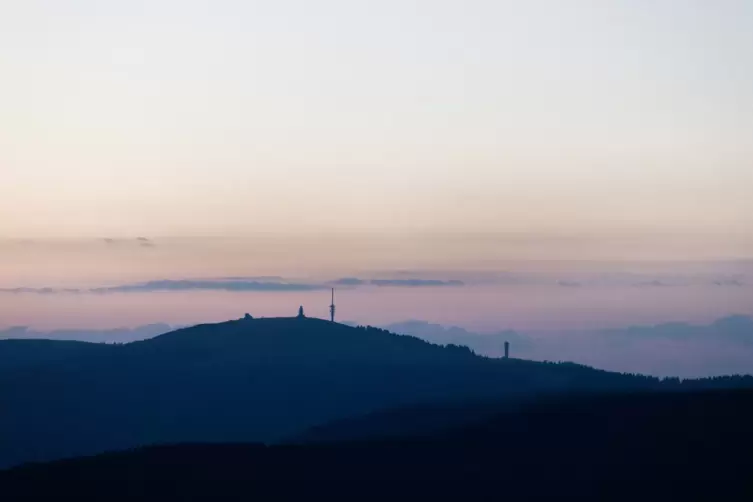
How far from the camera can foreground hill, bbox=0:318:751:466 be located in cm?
15675

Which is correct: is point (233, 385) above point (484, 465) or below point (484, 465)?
below

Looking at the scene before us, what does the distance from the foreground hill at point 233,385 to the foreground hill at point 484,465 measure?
6518 centimetres

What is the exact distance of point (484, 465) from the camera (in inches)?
2795

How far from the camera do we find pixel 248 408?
167 meters

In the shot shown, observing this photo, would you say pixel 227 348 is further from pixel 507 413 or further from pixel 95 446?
pixel 507 413

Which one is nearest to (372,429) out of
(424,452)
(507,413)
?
(507,413)

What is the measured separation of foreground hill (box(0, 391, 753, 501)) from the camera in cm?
6550

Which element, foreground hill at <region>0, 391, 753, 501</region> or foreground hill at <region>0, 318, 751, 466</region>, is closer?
foreground hill at <region>0, 391, 753, 501</region>

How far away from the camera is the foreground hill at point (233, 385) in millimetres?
156750

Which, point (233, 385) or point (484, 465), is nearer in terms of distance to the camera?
point (484, 465)

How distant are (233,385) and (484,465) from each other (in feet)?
354

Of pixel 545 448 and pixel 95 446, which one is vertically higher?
pixel 545 448

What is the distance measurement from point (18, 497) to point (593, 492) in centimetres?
3007

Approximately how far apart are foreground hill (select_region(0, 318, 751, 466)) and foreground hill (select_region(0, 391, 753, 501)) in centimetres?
6518
